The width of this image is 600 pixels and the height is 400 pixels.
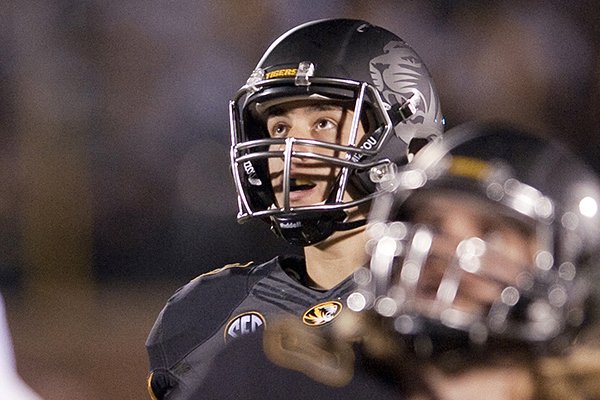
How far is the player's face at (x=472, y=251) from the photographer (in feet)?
4.29

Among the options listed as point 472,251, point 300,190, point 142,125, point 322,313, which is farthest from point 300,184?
point 142,125

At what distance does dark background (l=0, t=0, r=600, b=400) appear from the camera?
160 inches

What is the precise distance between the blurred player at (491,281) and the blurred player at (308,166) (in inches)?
22.0

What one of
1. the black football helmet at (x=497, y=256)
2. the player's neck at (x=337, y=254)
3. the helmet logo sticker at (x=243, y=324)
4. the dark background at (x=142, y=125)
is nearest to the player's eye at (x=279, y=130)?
the player's neck at (x=337, y=254)

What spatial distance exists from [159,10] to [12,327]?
1375 millimetres

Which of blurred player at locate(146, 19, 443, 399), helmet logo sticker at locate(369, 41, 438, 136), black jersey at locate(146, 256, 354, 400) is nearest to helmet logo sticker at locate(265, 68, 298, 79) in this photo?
→ blurred player at locate(146, 19, 443, 399)

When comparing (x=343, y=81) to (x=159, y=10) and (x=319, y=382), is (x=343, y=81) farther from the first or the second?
(x=159, y=10)

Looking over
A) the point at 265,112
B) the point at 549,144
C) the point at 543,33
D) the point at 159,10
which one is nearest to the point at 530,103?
the point at 543,33

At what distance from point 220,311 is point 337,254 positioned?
237 millimetres

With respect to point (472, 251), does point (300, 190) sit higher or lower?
lower

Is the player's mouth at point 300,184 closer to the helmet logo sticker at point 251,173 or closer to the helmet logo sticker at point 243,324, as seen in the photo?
the helmet logo sticker at point 251,173

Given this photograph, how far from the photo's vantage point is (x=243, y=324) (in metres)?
2.05

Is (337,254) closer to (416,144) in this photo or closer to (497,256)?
(416,144)

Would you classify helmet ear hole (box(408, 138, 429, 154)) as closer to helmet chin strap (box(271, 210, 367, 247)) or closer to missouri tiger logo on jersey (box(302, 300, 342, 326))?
helmet chin strap (box(271, 210, 367, 247))
